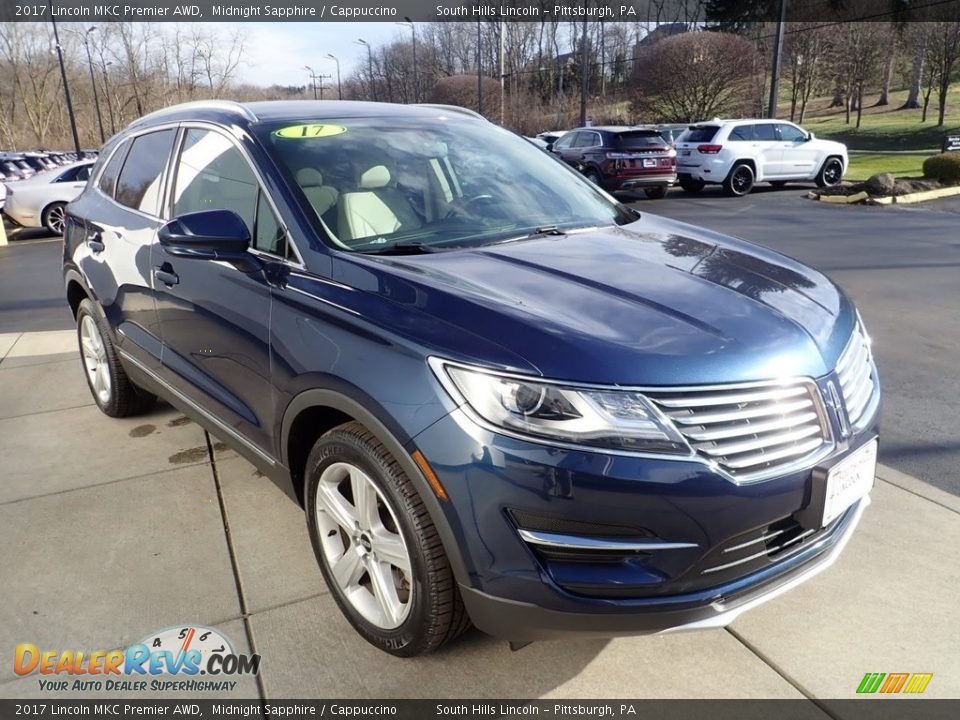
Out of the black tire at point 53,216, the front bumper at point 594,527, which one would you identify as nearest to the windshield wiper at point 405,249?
the front bumper at point 594,527

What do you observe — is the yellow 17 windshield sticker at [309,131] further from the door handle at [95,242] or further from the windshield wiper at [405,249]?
the door handle at [95,242]

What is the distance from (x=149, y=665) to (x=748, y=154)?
58.4 ft

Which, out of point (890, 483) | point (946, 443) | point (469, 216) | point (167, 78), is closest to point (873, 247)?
point (946, 443)

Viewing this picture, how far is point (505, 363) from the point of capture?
2.00m

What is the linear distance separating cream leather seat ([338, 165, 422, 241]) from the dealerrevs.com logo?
1.52m

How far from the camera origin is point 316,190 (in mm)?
2895

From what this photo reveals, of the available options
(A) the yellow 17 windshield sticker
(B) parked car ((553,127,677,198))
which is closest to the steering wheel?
(A) the yellow 17 windshield sticker

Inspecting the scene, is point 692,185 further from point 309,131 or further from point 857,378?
point 857,378

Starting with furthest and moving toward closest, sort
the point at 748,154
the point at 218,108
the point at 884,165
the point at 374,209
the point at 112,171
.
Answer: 1. the point at 884,165
2. the point at 748,154
3. the point at 112,171
4. the point at 218,108
5. the point at 374,209

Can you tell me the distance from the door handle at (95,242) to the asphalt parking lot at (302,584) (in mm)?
1088

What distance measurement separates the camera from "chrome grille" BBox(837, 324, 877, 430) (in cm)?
232

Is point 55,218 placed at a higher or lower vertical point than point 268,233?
lower

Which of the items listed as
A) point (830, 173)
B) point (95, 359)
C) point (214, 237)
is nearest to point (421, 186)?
point (214, 237)

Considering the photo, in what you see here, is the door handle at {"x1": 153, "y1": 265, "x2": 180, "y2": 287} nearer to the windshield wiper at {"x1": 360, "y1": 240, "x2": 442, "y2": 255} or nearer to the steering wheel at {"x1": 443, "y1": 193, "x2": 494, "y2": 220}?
the windshield wiper at {"x1": 360, "y1": 240, "x2": 442, "y2": 255}
